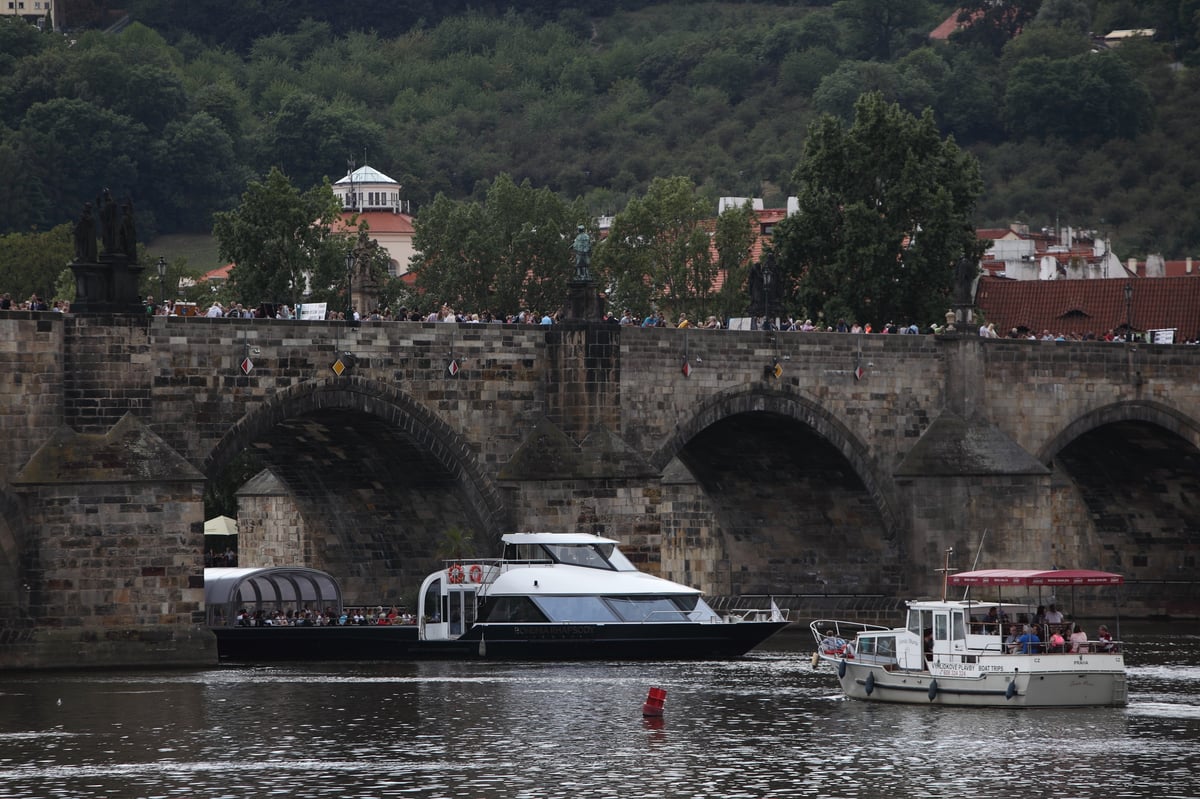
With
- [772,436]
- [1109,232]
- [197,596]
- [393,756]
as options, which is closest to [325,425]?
[197,596]

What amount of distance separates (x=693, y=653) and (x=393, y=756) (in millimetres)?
17877

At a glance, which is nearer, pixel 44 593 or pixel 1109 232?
pixel 44 593

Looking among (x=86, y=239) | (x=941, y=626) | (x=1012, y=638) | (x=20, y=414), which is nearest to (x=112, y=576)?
(x=20, y=414)

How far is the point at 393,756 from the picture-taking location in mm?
41531

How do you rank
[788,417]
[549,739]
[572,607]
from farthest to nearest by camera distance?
[788,417]
[572,607]
[549,739]

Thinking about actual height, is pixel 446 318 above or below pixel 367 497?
above

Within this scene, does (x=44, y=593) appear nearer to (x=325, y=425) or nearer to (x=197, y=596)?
(x=197, y=596)

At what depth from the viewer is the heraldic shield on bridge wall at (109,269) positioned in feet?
176

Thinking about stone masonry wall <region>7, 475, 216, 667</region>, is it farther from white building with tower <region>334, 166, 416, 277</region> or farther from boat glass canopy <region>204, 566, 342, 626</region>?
white building with tower <region>334, 166, 416, 277</region>

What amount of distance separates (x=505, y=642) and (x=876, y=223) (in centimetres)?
3388

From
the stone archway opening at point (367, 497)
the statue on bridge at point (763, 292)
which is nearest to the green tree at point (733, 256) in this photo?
the statue on bridge at point (763, 292)

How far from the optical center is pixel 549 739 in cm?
4356

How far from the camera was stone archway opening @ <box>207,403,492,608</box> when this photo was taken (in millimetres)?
61125

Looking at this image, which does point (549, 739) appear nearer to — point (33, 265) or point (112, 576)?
point (112, 576)
